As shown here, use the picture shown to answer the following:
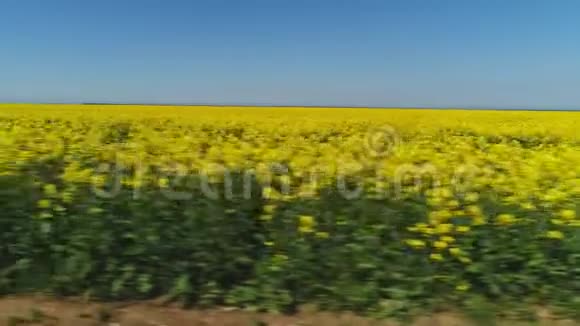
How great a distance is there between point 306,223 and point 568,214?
1542 mm

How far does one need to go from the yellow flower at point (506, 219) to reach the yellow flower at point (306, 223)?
1093mm

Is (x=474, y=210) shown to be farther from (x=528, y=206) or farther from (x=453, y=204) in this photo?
(x=528, y=206)

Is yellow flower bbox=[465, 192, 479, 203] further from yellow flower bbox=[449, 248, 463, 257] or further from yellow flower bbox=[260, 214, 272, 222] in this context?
yellow flower bbox=[260, 214, 272, 222]

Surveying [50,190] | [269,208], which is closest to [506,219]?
[269,208]

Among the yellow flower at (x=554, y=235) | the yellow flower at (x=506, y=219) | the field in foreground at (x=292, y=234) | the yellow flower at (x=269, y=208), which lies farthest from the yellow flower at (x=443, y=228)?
the yellow flower at (x=269, y=208)

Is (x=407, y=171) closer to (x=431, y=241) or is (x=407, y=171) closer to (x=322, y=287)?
(x=431, y=241)

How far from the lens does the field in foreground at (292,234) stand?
9.37 feet

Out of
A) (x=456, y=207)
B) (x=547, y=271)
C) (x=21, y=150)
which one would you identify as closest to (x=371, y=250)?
(x=456, y=207)

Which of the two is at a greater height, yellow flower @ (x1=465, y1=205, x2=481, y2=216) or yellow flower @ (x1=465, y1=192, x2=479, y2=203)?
yellow flower @ (x1=465, y1=192, x2=479, y2=203)

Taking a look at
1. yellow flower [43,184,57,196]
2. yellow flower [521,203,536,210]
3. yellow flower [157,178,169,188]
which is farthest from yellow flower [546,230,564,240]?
yellow flower [43,184,57,196]

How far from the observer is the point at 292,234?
2.92 metres

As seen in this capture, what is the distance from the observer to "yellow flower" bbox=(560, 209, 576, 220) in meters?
2.80

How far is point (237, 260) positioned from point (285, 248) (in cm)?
33

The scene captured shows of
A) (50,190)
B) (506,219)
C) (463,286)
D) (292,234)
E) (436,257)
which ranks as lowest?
(463,286)
